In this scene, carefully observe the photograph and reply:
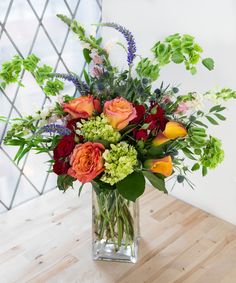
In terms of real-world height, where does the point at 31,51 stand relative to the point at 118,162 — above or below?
above

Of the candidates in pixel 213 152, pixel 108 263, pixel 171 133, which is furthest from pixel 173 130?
pixel 108 263

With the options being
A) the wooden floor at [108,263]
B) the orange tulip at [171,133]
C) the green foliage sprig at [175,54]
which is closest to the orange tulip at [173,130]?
the orange tulip at [171,133]

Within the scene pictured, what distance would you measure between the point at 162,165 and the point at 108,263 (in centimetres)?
35

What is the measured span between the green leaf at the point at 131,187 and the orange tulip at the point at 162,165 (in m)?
0.03

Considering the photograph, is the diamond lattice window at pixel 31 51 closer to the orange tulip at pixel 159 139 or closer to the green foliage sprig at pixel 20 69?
the green foliage sprig at pixel 20 69

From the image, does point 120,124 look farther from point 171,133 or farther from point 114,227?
point 114,227

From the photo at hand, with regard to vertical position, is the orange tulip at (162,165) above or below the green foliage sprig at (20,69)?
below

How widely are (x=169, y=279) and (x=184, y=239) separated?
14 centimetres

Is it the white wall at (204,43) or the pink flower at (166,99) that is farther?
the white wall at (204,43)

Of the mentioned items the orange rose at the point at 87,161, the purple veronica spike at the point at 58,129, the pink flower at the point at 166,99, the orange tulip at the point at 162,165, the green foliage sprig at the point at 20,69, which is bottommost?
the orange tulip at the point at 162,165

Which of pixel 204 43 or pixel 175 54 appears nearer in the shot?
pixel 175 54

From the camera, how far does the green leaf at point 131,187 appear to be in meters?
0.71

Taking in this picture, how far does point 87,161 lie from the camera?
0.68 meters

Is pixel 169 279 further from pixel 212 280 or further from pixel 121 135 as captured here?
pixel 121 135
